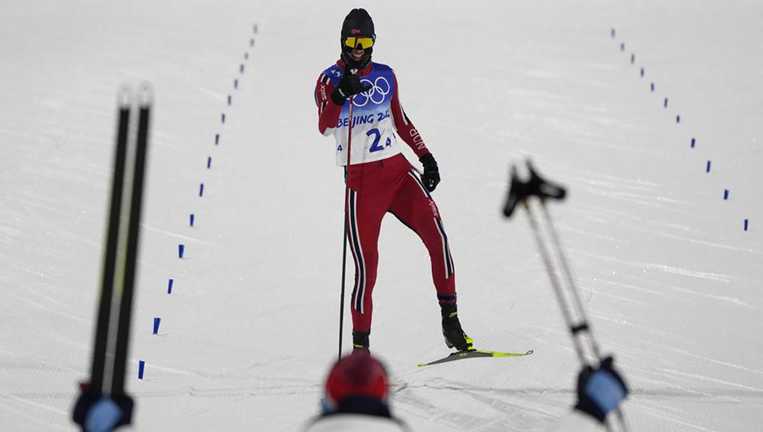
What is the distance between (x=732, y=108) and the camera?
12.3 metres

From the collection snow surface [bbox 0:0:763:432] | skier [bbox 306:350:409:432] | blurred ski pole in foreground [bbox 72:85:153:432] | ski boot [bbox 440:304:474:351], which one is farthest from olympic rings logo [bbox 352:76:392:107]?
skier [bbox 306:350:409:432]

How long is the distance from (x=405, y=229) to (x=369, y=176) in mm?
2821

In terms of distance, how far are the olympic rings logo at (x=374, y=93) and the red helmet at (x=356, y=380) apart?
3.50 metres

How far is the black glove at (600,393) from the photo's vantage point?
3.10 metres

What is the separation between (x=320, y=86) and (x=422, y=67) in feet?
28.1

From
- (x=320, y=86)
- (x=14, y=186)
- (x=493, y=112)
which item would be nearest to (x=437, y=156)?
(x=493, y=112)

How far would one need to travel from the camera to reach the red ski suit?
632cm

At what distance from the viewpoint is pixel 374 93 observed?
6379 mm

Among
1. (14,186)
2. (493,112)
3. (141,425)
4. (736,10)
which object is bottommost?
(141,425)

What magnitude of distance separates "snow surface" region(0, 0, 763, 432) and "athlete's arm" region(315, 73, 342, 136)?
1467 mm

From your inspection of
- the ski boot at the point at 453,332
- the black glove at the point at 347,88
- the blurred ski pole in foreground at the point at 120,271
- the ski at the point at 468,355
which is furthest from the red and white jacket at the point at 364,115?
the blurred ski pole in foreground at the point at 120,271

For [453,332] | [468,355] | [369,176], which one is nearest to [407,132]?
[369,176]

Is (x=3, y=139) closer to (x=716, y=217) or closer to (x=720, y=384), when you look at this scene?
(x=716, y=217)

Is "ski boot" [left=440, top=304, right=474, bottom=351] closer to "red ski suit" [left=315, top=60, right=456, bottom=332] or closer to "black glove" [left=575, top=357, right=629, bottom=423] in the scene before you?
"red ski suit" [left=315, top=60, right=456, bottom=332]
